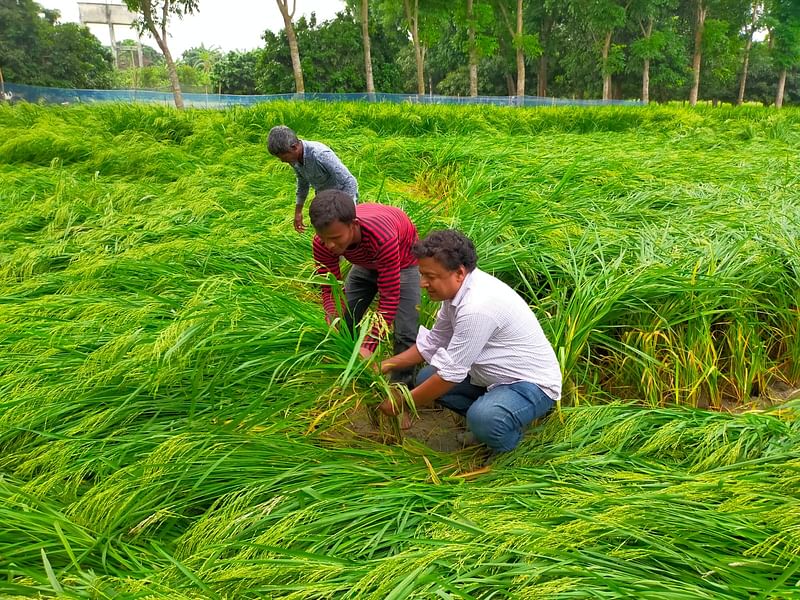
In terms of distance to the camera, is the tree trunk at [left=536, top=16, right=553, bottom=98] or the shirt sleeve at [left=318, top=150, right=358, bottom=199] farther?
the tree trunk at [left=536, top=16, right=553, bottom=98]

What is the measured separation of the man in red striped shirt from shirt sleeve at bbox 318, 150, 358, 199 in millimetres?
762

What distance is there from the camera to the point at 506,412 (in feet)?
6.04

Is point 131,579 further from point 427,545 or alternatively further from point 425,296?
point 425,296

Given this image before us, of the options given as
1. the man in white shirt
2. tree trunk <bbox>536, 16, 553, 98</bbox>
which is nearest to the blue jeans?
the man in white shirt

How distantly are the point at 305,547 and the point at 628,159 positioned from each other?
16.2ft

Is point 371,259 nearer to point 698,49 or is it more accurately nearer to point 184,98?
point 184,98

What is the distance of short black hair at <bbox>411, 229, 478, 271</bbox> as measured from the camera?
5.65 feet

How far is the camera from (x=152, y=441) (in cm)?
172

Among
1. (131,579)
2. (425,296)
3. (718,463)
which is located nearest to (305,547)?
(131,579)

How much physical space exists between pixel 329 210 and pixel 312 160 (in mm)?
1273

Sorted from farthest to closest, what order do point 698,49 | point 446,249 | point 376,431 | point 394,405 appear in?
point 698,49
point 376,431
point 394,405
point 446,249

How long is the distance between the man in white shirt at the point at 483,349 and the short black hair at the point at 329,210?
0.32 meters

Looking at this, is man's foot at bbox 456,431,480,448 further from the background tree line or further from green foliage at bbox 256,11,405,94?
green foliage at bbox 256,11,405,94

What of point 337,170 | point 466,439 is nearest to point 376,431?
point 466,439
